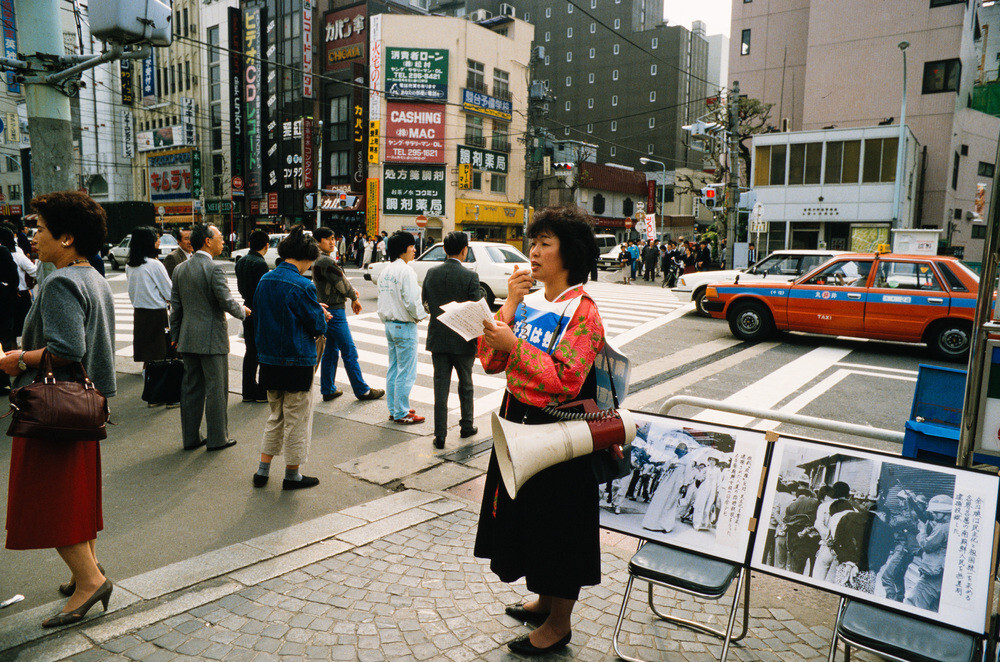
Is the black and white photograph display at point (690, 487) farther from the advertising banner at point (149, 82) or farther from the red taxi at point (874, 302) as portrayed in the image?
the advertising banner at point (149, 82)

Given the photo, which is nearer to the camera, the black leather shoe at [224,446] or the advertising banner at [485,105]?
the black leather shoe at [224,446]

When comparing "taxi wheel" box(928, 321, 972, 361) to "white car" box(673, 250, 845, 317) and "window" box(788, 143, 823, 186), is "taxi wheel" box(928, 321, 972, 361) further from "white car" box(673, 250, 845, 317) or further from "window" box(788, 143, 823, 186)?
"window" box(788, 143, 823, 186)

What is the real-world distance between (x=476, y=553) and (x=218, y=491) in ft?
8.58

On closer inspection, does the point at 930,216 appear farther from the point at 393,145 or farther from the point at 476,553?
the point at 476,553

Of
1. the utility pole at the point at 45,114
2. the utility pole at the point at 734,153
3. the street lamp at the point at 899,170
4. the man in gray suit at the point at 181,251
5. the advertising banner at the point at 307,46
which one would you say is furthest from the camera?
the advertising banner at the point at 307,46

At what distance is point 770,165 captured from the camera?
3164 centimetres

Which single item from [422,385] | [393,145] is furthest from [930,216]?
[422,385]

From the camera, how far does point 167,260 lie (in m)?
7.82

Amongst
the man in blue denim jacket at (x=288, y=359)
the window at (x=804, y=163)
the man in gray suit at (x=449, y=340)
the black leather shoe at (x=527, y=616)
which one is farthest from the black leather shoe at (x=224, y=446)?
the window at (x=804, y=163)

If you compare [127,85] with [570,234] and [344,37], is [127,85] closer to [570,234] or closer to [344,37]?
[344,37]

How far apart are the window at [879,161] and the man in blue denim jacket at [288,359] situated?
3058cm

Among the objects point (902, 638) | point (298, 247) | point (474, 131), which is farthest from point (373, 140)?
point (902, 638)

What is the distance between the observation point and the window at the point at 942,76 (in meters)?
30.7

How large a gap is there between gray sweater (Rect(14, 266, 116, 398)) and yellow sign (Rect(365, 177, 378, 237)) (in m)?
35.9
